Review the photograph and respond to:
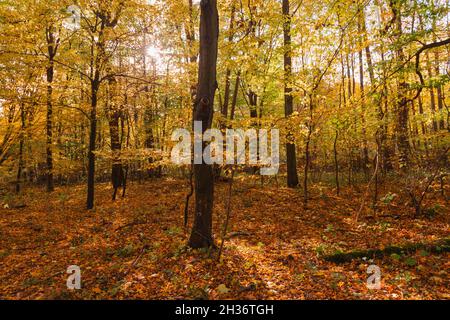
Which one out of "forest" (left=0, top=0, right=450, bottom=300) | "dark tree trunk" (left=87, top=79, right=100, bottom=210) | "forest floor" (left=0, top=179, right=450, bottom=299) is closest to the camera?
"forest floor" (left=0, top=179, right=450, bottom=299)

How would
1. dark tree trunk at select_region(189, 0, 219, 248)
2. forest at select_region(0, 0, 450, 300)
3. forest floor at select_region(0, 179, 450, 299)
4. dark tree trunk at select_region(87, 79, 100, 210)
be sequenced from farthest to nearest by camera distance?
1. dark tree trunk at select_region(87, 79, 100, 210)
2. dark tree trunk at select_region(189, 0, 219, 248)
3. forest at select_region(0, 0, 450, 300)
4. forest floor at select_region(0, 179, 450, 299)

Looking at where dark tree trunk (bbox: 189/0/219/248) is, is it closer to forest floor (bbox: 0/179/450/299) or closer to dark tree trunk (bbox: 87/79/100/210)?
forest floor (bbox: 0/179/450/299)

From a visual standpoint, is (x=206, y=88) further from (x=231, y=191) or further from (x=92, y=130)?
(x=92, y=130)

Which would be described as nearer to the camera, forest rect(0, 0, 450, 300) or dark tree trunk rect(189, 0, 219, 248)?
forest rect(0, 0, 450, 300)

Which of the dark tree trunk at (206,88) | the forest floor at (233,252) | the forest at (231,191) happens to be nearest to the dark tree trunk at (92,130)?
the forest at (231,191)

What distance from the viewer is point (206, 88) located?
245 inches

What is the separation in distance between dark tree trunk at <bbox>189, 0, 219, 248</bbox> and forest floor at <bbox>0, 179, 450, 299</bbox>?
1308 mm

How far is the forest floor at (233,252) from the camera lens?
508 centimetres

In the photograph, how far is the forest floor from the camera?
5.08 metres

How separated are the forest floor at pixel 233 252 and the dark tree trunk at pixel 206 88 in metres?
1.31

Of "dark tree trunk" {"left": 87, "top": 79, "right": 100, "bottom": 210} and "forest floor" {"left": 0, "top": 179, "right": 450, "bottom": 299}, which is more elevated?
"dark tree trunk" {"left": 87, "top": 79, "right": 100, "bottom": 210}

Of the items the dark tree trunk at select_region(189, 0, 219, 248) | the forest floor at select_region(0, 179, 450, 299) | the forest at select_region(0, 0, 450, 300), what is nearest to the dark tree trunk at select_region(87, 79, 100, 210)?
the forest at select_region(0, 0, 450, 300)

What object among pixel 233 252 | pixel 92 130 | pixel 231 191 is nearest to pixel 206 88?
pixel 233 252
